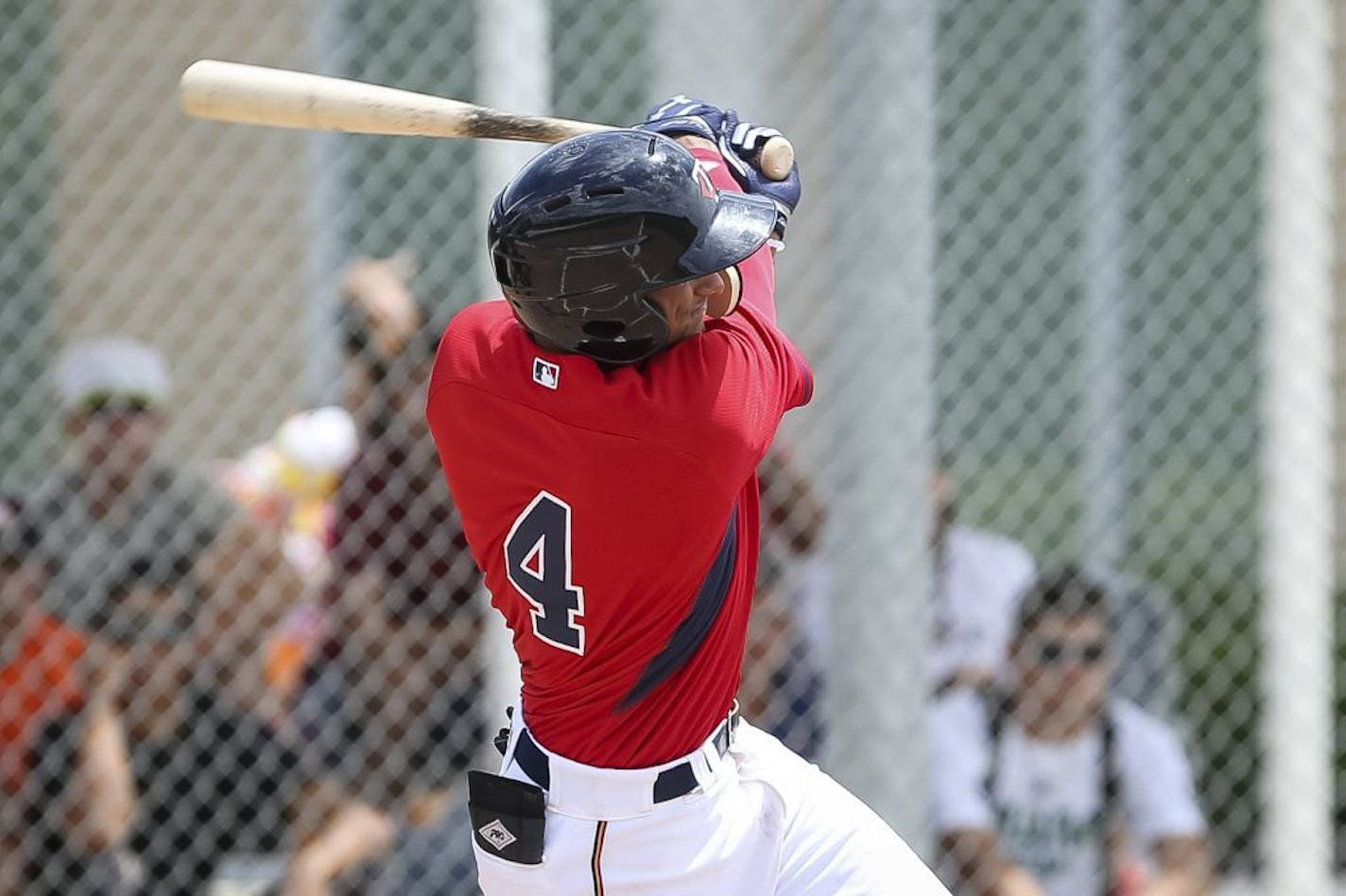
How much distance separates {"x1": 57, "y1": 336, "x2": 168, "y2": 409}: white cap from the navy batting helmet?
231 centimetres

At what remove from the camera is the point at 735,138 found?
2.79m

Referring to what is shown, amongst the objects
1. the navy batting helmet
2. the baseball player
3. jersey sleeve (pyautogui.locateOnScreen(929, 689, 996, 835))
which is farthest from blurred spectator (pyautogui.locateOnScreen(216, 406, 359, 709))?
the navy batting helmet

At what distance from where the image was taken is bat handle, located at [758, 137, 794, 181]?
2750mm

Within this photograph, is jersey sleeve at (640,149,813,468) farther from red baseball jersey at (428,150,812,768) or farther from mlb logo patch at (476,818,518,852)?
mlb logo patch at (476,818,518,852)

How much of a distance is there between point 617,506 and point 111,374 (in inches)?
96.5

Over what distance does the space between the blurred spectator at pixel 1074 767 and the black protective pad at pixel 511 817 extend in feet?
6.46

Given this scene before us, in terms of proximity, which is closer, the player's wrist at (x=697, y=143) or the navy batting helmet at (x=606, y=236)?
the navy batting helmet at (x=606, y=236)

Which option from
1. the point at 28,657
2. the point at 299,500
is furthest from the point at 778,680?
the point at 28,657

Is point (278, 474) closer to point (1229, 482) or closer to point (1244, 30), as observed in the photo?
point (1229, 482)

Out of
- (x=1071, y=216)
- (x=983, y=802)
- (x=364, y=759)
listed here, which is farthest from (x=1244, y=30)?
(x=364, y=759)

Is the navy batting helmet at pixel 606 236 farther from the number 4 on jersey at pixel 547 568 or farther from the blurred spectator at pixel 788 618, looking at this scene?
the blurred spectator at pixel 788 618

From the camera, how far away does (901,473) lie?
3957 mm

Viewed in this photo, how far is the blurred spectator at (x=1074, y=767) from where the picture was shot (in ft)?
14.6

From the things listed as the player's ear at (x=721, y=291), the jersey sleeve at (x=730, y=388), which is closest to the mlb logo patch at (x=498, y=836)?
the jersey sleeve at (x=730, y=388)
